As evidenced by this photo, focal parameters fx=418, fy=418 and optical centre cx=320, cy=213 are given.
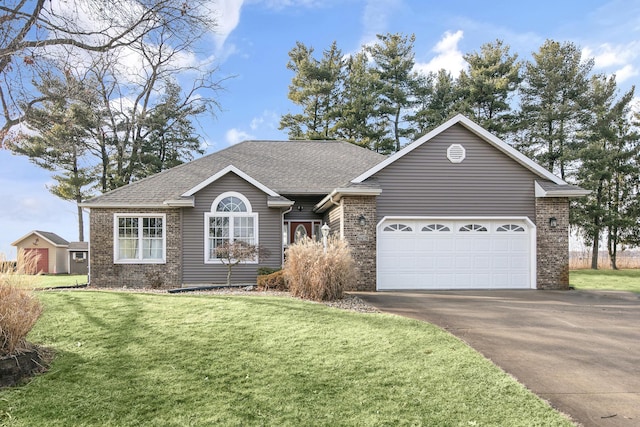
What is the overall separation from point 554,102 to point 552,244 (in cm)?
2008

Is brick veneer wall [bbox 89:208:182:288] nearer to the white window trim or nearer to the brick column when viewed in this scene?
the white window trim

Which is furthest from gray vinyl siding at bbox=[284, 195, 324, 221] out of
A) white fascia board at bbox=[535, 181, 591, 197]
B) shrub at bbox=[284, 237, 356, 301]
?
white fascia board at bbox=[535, 181, 591, 197]

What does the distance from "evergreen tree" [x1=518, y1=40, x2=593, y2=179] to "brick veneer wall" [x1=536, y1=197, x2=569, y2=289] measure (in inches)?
657

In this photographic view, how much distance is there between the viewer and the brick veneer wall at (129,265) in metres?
14.5

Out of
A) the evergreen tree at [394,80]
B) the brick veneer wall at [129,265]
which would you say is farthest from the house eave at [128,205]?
the evergreen tree at [394,80]

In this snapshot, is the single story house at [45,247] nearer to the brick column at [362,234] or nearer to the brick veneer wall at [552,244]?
the brick column at [362,234]

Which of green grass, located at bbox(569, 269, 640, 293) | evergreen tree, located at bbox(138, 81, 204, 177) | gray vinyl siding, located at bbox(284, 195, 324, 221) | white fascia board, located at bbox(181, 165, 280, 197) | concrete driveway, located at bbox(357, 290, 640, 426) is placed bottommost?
green grass, located at bbox(569, 269, 640, 293)

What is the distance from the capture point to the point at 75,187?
90.5ft

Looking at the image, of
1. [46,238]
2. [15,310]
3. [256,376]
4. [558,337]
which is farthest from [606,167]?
[46,238]

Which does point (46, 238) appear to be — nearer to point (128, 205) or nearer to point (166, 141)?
point (166, 141)

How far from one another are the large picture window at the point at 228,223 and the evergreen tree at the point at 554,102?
22.8 meters

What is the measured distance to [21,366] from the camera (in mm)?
4840

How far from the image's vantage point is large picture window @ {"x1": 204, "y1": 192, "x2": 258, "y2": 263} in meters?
14.4

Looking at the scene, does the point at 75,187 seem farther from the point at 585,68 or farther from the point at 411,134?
the point at 585,68
